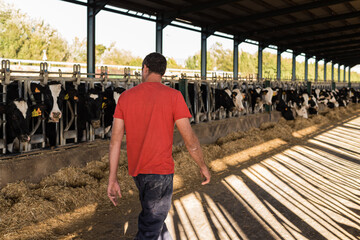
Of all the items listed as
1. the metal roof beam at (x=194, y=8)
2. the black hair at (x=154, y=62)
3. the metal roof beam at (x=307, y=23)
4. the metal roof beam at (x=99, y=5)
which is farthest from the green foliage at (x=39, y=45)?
the black hair at (x=154, y=62)

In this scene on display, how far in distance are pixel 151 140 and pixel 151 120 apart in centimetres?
15

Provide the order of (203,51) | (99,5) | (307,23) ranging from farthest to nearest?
(307,23) < (203,51) < (99,5)

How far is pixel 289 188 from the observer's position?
5664 millimetres

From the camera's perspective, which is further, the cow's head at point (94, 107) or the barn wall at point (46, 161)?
the cow's head at point (94, 107)

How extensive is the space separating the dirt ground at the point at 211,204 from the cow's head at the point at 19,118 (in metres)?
0.84

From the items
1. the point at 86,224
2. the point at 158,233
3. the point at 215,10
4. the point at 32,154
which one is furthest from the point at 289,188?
the point at 215,10

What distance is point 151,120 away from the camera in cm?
254

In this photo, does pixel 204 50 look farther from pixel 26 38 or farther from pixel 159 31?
pixel 26 38

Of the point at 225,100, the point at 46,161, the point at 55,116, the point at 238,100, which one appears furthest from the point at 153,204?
the point at 238,100

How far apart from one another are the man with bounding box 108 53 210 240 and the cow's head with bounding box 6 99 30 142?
11.5 feet

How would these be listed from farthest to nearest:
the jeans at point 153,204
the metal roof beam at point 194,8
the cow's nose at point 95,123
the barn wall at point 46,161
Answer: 1. the metal roof beam at point 194,8
2. the cow's nose at point 95,123
3. the barn wall at point 46,161
4. the jeans at point 153,204

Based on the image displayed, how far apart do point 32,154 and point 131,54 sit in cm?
5749

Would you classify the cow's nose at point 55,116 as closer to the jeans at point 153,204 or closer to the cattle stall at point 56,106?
the cattle stall at point 56,106

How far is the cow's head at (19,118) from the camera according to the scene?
547cm
